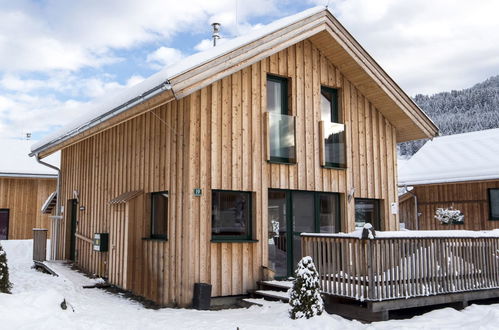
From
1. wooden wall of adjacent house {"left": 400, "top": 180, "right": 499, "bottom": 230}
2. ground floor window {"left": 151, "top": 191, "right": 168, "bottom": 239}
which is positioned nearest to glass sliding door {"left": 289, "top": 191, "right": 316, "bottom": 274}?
ground floor window {"left": 151, "top": 191, "right": 168, "bottom": 239}

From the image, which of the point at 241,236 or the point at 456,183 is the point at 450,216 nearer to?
the point at 456,183

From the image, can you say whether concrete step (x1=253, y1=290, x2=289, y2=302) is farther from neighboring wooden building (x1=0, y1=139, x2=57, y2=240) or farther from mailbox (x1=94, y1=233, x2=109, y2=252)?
neighboring wooden building (x1=0, y1=139, x2=57, y2=240)

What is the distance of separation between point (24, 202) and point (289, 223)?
15712 millimetres

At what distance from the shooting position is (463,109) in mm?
78250

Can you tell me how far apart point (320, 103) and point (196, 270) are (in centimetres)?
506

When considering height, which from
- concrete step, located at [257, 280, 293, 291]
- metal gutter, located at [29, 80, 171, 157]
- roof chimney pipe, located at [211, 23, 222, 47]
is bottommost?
concrete step, located at [257, 280, 293, 291]

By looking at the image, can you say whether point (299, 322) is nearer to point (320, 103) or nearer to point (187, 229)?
point (187, 229)

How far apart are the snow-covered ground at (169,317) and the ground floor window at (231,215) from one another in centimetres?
158

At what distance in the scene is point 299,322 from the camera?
7.91m

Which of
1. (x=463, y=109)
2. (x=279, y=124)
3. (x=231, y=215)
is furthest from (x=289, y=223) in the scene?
(x=463, y=109)

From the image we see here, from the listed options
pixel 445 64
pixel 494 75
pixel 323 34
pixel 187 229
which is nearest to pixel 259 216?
pixel 187 229

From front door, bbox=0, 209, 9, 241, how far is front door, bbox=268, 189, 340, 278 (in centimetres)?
1570

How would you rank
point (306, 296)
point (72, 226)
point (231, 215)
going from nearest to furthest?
point (306, 296), point (231, 215), point (72, 226)

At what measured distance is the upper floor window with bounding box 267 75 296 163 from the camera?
1136 centimetres
